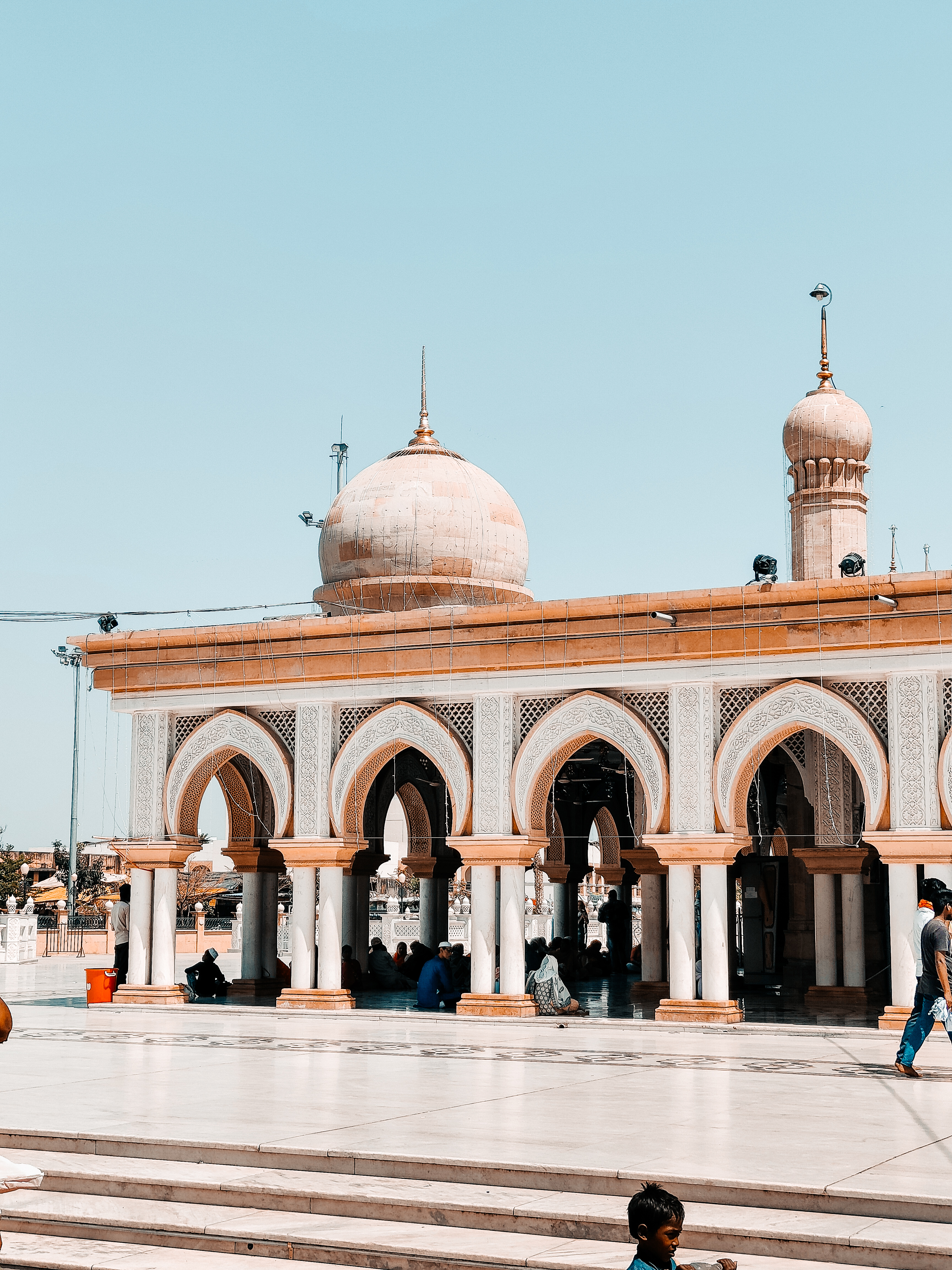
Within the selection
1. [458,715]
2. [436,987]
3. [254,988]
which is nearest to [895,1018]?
[436,987]

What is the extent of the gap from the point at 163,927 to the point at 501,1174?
32.9ft

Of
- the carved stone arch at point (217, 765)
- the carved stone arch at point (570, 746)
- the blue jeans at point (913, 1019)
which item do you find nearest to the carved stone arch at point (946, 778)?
the carved stone arch at point (570, 746)

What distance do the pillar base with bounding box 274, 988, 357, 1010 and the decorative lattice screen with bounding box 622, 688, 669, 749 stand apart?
4.05 m

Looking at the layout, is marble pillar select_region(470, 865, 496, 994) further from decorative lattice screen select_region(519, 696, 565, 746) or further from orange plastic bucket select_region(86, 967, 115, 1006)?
orange plastic bucket select_region(86, 967, 115, 1006)

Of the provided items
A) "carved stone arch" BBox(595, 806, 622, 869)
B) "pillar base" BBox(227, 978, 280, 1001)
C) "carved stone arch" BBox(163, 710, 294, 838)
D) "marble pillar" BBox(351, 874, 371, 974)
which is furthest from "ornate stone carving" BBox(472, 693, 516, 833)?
"carved stone arch" BBox(595, 806, 622, 869)

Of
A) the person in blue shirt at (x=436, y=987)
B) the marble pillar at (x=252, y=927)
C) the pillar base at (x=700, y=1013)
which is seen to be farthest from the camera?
the marble pillar at (x=252, y=927)

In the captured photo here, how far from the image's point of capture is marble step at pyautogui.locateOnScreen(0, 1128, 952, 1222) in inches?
230

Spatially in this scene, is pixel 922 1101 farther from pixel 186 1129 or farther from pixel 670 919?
pixel 670 919

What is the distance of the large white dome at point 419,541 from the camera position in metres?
17.0

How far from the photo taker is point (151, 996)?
15750 millimetres

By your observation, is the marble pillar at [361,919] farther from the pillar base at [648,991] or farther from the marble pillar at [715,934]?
the marble pillar at [715,934]

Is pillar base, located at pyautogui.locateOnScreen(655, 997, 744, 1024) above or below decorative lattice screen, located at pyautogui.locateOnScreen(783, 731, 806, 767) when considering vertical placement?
below

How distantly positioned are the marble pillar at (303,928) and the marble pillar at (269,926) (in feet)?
8.52

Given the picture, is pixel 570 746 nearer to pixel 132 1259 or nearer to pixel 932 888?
pixel 932 888
